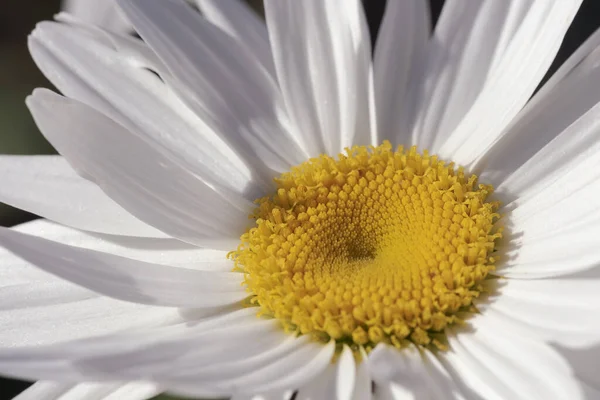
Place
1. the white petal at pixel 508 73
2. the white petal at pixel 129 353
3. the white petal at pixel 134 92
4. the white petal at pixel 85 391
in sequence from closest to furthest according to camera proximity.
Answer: the white petal at pixel 129 353
the white petal at pixel 85 391
the white petal at pixel 508 73
the white petal at pixel 134 92

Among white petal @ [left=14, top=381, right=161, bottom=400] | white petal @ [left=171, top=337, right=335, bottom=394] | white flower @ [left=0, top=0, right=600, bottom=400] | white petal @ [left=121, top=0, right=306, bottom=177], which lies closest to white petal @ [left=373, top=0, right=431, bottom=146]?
white flower @ [left=0, top=0, right=600, bottom=400]

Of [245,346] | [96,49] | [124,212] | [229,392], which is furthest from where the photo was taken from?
[96,49]

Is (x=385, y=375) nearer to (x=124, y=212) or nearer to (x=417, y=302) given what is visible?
(x=417, y=302)

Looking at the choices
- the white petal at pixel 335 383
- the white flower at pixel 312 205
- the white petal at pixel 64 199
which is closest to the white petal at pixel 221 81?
the white flower at pixel 312 205

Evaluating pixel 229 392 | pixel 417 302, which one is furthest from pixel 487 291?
pixel 229 392

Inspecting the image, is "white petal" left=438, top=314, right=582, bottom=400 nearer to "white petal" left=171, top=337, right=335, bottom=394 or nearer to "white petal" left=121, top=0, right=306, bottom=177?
Result: "white petal" left=171, top=337, right=335, bottom=394

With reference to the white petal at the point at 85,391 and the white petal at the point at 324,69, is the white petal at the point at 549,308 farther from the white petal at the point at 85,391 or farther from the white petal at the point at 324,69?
the white petal at the point at 85,391
